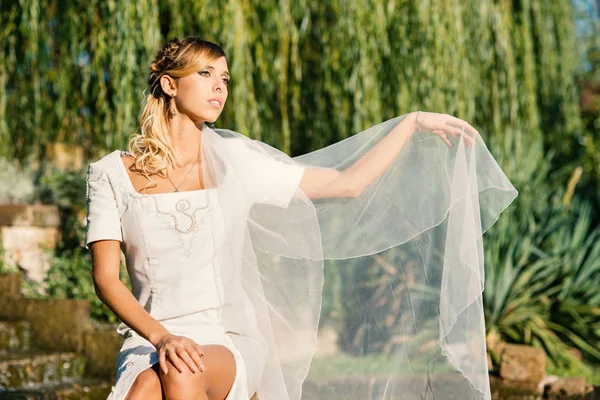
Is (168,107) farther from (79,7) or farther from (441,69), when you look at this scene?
(441,69)

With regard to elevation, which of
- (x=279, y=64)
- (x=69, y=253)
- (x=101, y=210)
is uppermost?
(x=279, y=64)

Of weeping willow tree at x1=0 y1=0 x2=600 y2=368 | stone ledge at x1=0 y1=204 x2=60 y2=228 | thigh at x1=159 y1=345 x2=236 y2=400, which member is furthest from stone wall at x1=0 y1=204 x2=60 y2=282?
thigh at x1=159 y1=345 x2=236 y2=400

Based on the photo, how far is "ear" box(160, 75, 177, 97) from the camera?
267 centimetres

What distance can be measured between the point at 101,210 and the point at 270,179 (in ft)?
1.87

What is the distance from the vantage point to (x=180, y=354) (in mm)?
2148

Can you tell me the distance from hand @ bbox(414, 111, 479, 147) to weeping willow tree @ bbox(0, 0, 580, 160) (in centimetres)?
285

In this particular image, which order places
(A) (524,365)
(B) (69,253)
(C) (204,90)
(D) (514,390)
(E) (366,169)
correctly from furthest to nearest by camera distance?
(B) (69,253) → (A) (524,365) → (D) (514,390) → (E) (366,169) → (C) (204,90)

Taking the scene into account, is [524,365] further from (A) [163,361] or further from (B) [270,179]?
(A) [163,361]

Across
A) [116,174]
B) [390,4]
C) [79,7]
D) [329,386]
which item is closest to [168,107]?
[116,174]

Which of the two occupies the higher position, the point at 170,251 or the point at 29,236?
the point at 170,251

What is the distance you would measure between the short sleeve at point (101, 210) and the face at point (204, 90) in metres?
0.37

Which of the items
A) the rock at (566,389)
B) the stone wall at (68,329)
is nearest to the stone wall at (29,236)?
the stone wall at (68,329)

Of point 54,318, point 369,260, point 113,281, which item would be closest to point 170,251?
point 113,281

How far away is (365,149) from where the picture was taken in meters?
2.86
